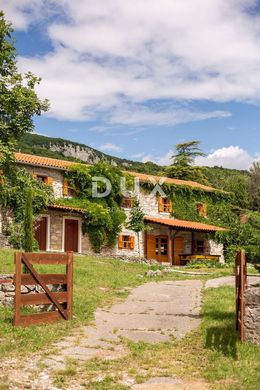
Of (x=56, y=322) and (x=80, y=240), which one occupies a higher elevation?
(x=80, y=240)

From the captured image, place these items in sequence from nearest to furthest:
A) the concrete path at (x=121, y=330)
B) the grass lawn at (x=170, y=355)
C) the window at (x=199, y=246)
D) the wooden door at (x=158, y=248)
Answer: the grass lawn at (x=170, y=355) → the concrete path at (x=121, y=330) → the wooden door at (x=158, y=248) → the window at (x=199, y=246)

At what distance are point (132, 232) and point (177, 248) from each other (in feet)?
13.6

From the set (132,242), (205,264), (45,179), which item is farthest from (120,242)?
(45,179)

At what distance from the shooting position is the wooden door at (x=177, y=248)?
3397 cm

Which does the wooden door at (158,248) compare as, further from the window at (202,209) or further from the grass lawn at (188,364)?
the grass lawn at (188,364)

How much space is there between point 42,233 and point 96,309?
17.5 meters

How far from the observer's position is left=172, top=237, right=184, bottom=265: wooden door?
3397 centimetres

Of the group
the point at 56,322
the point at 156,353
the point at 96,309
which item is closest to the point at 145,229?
the point at 96,309

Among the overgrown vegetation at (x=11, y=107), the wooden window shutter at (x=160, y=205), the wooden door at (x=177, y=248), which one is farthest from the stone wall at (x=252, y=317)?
→ the wooden window shutter at (x=160, y=205)

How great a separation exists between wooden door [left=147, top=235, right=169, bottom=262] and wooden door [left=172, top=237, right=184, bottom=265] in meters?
0.77

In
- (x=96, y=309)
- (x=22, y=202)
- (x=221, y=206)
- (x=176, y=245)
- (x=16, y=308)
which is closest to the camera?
(x=16, y=308)

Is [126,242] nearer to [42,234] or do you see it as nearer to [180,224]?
[180,224]

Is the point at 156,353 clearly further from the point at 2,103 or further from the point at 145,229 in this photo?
the point at 145,229

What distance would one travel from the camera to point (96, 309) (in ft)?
37.8
